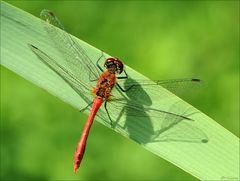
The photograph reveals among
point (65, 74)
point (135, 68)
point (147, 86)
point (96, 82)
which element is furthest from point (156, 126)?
point (135, 68)

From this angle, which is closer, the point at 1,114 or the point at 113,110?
the point at 113,110

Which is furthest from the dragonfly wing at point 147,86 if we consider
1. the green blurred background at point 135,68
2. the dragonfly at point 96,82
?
the green blurred background at point 135,68

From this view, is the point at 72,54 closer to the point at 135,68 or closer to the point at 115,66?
the point at 115,66

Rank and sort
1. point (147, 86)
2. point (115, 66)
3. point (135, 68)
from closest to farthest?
1. point (147, 86)
2. point (115, 66)
3. point (135, 68)

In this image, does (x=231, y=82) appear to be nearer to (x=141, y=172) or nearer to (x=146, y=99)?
(x=141, y=172)

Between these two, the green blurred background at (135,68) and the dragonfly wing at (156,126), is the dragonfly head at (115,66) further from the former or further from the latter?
the green blurred background at (135,68)

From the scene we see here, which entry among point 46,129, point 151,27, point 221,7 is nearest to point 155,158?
point 46,129

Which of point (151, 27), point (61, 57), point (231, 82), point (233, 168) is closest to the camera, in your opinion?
point (233, 168)
